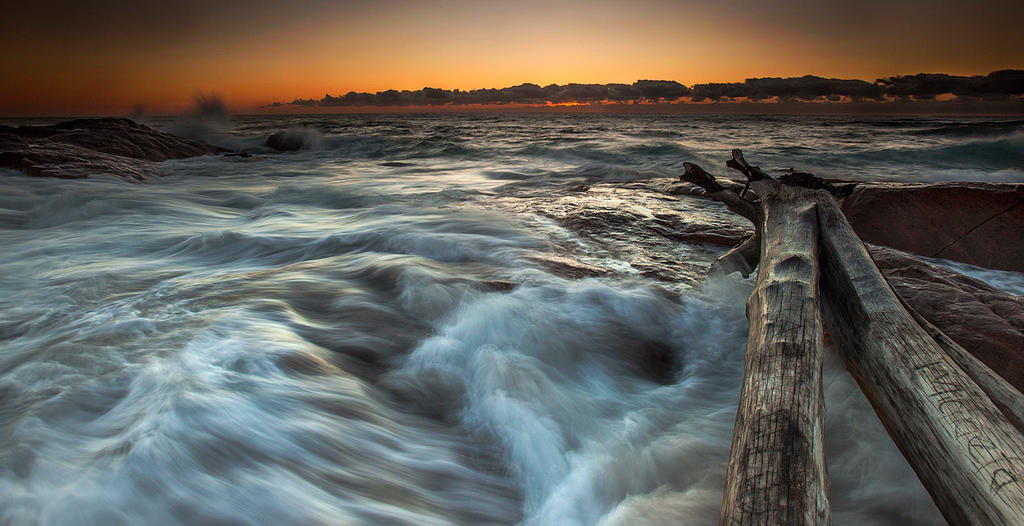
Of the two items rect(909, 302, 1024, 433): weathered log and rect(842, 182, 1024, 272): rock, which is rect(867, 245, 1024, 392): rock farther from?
rect(842, 182, 1024, 272): rock

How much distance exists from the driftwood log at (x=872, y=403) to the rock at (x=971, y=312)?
691mm

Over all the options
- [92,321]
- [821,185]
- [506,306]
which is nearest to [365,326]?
[506,306]

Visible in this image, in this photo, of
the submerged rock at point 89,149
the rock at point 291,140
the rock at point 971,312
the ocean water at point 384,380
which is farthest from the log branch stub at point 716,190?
the rock at point 291,140

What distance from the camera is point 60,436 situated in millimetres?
1805

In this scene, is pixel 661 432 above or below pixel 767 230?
below

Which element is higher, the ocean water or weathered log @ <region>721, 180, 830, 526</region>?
weathered log @ <region>721, 180, 830, 526</region>

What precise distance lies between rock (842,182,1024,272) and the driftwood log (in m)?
3.24

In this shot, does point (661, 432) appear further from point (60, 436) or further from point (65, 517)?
point (60, 436)

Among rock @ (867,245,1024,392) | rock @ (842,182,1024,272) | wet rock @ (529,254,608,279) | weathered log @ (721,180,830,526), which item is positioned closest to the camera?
weathered log @ (721,180,830,526)

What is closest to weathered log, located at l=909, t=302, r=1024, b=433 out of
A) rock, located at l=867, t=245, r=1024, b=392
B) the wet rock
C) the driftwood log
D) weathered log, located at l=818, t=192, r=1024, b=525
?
the driftwood log

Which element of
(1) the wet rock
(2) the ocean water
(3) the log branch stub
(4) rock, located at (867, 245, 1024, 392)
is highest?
(3) the log branch stub

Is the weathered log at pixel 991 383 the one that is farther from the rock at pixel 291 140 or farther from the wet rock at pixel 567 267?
the rock at pixel 291 140

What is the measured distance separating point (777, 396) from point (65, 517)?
7.00 feet

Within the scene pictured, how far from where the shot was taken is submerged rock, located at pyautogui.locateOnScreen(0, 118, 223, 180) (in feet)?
25.4
